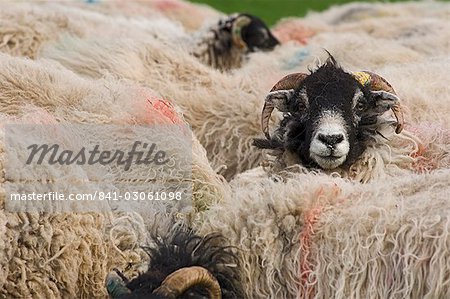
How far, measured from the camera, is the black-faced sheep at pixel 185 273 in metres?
4.09

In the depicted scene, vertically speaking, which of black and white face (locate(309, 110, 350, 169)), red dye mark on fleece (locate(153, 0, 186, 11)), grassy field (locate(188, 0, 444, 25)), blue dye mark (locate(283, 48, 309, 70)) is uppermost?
black and white face (locate(309, 110, 350, 169))

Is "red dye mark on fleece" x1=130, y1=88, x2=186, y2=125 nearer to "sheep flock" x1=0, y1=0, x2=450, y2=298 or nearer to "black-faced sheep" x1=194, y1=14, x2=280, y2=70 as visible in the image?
"sheep flock" x1=0, y1=0, x2=450, y2=298

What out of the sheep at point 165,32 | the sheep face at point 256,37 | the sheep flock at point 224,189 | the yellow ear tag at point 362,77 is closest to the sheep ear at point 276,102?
the sheep flock at point 224,189

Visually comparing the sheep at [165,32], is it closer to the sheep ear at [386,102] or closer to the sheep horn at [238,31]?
the sheep horn at [238,31]

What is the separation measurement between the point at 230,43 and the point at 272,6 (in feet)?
36.5

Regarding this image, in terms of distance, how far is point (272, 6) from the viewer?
797 inches

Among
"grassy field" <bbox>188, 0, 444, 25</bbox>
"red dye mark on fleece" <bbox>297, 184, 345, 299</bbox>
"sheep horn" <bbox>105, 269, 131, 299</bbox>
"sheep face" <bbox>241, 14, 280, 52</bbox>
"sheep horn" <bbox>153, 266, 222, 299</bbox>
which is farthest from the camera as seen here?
"grassy field" <bbox>188, 0, 444, 25</bbox>

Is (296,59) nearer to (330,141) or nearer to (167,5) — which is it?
(330,141)

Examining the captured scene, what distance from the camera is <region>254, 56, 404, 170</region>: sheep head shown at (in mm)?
5219

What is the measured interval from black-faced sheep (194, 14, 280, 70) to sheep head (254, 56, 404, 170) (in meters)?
3.51

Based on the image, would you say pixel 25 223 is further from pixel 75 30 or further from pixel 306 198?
pixel 75 30

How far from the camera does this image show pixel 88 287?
14.5 ft

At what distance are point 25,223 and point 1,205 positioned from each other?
127mm

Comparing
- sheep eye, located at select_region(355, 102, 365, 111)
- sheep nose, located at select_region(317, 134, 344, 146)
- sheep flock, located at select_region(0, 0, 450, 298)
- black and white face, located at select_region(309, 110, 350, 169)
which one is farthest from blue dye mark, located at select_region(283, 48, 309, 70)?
sheep nose, located at select_region(317, 134, 344, 146)
